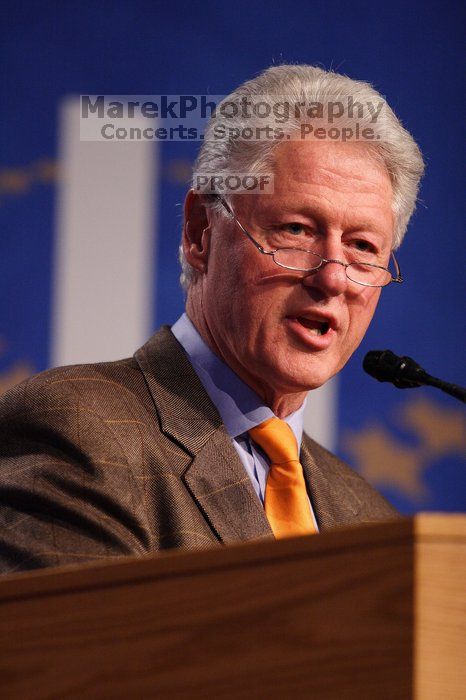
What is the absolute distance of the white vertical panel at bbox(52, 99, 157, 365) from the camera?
2.48 metres

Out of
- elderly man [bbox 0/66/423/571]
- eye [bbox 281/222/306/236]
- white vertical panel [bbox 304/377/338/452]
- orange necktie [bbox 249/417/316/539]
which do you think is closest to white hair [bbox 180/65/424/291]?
elderly man [bbox 0/66/423/571]

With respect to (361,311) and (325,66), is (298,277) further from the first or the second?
(325,66)

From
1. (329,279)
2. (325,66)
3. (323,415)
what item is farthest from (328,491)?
(325,66)

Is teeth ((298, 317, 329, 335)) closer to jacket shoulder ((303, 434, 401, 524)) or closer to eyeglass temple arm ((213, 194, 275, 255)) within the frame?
eyeglass temple arm ((213, 194, 275, 255))

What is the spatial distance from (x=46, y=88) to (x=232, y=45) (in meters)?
0.48

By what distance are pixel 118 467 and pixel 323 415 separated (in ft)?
4.08

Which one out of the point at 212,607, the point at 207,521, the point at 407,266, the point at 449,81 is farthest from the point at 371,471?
the point at 212,607

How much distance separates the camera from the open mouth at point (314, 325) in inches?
69.0

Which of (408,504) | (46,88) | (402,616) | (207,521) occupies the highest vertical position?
(46,88)

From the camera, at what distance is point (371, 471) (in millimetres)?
2660

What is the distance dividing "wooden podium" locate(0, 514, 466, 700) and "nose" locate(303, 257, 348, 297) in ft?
2.98

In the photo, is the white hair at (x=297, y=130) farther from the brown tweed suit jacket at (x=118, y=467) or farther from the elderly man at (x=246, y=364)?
the brown tweed suit jacket at (x=118, y=467)

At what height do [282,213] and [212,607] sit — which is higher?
[282,213]

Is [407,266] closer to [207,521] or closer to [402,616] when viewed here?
[207,521]
